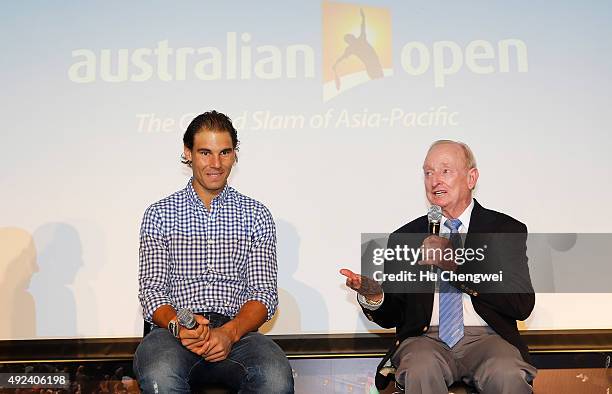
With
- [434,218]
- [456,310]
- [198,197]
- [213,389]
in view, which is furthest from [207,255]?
[456,310]

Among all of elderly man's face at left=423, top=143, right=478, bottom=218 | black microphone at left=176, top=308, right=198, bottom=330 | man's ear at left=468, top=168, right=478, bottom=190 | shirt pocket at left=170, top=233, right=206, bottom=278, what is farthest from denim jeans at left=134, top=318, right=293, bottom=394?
man's ear at left=468, top=168, right=478, bottom=190

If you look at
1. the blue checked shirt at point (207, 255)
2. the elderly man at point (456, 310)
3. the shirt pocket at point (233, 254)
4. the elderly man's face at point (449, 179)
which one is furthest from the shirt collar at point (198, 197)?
the elderly man's face at point (449, 179)

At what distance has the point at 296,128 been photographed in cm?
366

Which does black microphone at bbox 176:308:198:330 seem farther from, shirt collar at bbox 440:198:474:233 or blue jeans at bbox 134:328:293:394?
shirt collar at bbox 440:198:474:233

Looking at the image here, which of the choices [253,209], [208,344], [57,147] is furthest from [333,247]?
[57,147]

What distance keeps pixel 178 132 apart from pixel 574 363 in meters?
2.30

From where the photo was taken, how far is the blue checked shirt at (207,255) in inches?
108

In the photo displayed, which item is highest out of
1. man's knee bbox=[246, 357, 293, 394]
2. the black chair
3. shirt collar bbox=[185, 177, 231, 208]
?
shirt collar bbox=[185, 177, 231, 208]

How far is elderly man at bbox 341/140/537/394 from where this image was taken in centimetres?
254

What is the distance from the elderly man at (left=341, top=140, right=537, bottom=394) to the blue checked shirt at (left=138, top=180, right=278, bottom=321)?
0.39m

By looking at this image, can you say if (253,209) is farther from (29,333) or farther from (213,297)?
(29,333)

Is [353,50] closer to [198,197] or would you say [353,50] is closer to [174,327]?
[198,197]

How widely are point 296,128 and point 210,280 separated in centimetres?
117

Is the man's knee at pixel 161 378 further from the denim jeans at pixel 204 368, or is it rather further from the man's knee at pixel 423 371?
the man's knee at pixel 423 371
